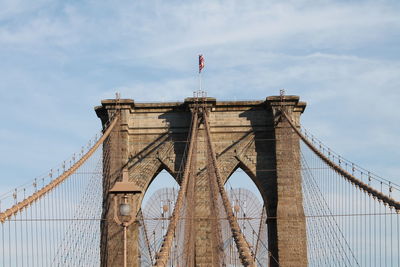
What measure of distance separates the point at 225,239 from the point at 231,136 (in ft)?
21.2

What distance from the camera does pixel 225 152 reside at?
129 feet

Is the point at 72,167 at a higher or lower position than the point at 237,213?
higher

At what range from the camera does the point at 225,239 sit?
4381cm

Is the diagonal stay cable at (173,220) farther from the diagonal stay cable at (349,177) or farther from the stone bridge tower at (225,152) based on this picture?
the diagonal stay cable at (349,177)

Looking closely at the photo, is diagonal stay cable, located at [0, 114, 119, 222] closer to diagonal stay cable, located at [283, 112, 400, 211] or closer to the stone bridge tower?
the stone bridge tower

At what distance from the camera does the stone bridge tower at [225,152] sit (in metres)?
37.5

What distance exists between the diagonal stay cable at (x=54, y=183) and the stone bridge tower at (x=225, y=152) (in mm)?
1359

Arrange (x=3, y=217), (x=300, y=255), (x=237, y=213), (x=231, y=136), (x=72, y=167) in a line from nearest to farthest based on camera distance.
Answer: (x=3, y=217) < (x=72, y=167) < (x=300, y=255) < (x=231, y=136) < (x=237, y=213)

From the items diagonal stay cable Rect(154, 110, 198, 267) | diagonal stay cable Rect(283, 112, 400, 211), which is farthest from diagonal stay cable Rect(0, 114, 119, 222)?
diagonal stay cable Rect(283, 112, 400, 211)

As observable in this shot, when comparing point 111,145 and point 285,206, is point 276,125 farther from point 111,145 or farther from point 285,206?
point 111,145

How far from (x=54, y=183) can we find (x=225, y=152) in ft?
42.1

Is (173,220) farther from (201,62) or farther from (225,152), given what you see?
(201,62)

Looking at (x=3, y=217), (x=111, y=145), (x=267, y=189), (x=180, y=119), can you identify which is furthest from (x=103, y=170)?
(x=3, y=217)

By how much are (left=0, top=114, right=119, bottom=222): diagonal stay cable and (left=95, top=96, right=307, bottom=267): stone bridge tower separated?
4.46 ft
